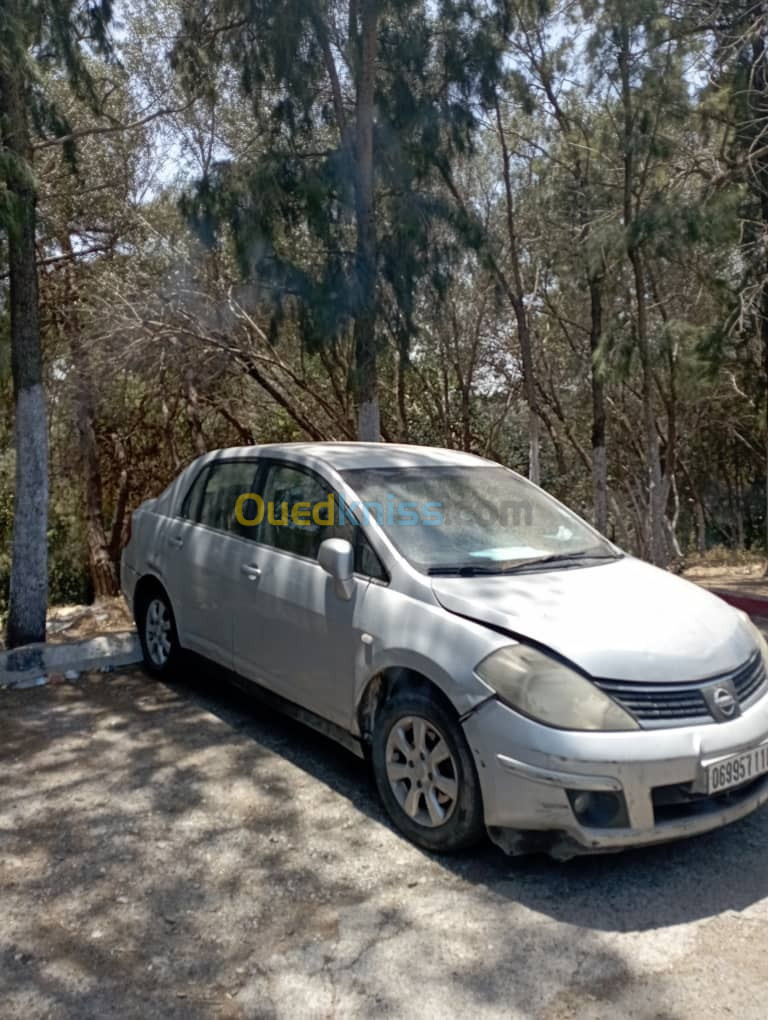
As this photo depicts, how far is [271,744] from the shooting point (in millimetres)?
4699

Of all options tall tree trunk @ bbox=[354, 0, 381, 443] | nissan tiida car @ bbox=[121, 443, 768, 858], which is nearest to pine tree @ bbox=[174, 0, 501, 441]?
tall tree trunk @ bbox=[354, 0, 381, 443]

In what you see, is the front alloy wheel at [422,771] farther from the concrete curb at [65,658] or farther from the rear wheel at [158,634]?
the concrete curb at [65,658]

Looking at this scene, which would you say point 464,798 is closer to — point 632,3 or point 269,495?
point 269,495

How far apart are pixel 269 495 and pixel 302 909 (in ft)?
7.61

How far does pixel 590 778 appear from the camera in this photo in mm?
3080

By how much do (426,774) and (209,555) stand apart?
83.8 inches

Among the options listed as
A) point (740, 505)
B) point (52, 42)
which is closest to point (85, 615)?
point (52, 42)

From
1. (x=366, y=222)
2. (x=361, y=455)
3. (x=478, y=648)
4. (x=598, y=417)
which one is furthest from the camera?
(x=598, y=417)

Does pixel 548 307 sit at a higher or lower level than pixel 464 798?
higher

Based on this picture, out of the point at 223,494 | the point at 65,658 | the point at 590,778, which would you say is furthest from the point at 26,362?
the point at 590,778

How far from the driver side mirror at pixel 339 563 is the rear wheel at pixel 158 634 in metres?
1.85

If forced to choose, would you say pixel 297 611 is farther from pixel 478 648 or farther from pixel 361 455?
pixel 478 648

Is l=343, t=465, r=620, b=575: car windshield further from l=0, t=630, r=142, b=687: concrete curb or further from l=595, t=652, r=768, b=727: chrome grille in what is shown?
l=0, t=630, r=142, b=687: concrete curb

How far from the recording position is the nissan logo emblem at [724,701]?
3.31 metres
